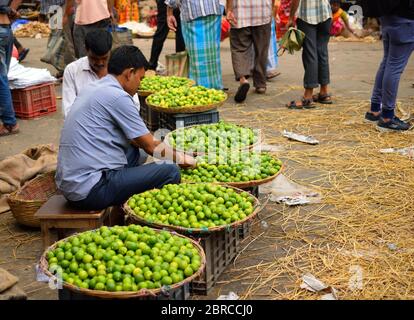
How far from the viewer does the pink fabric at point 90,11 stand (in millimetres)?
7768

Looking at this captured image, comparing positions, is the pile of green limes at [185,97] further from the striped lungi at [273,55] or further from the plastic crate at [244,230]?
the striped lungi at [273,55]

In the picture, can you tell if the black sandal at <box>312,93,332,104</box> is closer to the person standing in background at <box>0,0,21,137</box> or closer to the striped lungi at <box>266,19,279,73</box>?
the striped lungi at <box>266,19,279,73</box>

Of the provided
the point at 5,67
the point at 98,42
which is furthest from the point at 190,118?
the point at 5,67

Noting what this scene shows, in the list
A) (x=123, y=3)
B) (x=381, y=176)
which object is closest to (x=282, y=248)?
(x=381, y=176)

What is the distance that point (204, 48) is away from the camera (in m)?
8.14

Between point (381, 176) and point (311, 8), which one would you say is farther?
point (311, 8)

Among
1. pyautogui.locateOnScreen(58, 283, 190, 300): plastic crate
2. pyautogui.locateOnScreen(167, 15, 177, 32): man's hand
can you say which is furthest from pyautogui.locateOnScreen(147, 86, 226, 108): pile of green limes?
pyautogui.locateOnScreen(58, 283, 190, 300): plastic crate

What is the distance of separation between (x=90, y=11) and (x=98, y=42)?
328 centimetres

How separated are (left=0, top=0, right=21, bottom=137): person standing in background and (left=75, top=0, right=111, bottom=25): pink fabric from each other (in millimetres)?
1030

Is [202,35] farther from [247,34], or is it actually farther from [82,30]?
[82,30]

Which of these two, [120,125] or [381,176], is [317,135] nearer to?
[381,176]

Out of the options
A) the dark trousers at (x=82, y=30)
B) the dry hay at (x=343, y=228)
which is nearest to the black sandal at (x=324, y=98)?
the dry hay at (x=343, y=228)
